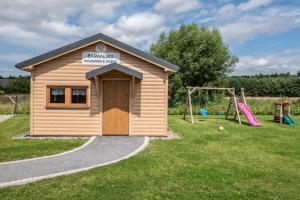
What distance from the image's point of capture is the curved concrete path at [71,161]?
5.59 m

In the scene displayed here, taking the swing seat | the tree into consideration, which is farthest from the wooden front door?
the tree

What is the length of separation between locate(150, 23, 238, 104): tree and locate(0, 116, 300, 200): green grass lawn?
21.6 m

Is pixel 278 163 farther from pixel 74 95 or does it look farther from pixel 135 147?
pixel 74 95

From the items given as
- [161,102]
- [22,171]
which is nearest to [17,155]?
[22,171]

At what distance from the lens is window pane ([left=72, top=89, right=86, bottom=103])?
1062 centimetres

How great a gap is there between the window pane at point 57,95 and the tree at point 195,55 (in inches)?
779

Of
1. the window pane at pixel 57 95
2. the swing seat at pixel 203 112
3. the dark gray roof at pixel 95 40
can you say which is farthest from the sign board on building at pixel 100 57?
the swing seat at pixel 203 112

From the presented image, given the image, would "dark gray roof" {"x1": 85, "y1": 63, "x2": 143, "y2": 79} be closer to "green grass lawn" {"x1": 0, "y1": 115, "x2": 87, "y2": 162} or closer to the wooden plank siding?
the wooden plank siding

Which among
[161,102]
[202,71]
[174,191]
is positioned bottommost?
[174,191]

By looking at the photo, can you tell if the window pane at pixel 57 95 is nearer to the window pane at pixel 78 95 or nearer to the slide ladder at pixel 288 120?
the window pane at pixel 78 95

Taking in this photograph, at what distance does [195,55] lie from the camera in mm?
30203

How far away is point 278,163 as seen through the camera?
689cm

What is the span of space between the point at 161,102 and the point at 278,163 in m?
4.81

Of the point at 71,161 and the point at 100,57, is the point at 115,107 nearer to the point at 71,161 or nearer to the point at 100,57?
the point at 100,57
